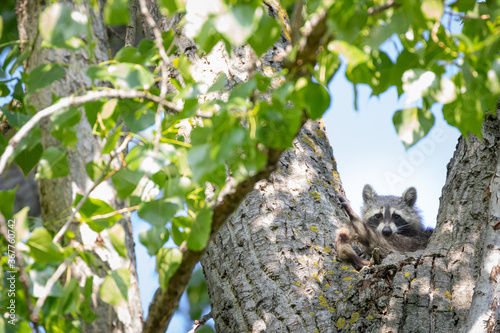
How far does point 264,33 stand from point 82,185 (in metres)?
1.16

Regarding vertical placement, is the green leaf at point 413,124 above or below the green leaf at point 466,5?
below

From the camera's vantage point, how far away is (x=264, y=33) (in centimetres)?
193

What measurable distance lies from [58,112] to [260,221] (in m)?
1.94

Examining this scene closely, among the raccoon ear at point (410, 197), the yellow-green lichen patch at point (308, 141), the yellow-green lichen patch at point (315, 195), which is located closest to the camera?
the yellow-green lichen patch at point (315, 195)

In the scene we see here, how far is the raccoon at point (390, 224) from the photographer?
5008mm

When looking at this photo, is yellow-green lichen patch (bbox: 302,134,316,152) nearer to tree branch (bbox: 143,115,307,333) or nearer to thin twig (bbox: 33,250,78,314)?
tree branch (bbox: 143,115,307,333)

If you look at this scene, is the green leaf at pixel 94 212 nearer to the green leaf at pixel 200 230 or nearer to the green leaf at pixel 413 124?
the green leaf at pixel 200 230

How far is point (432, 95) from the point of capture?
192 centimetres

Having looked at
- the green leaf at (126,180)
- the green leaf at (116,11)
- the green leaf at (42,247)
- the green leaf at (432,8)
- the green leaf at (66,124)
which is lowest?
the green leaf at (42,247)

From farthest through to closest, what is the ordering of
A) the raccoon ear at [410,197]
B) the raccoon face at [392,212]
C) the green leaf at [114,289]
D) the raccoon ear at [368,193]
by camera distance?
the raccoon ear at [368,193], the raccoon ear at [410,197], the raccoon face at [392,212], the green leaf at [114,289]

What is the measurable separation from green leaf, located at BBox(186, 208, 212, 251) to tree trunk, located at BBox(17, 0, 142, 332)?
509 mm

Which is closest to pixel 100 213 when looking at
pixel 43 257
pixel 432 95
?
pixel 43 257

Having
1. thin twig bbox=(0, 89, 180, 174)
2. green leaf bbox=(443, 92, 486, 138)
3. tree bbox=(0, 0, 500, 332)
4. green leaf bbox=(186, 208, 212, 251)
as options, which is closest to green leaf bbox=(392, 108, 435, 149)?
tree bbox=(0, 0, 500, 332)

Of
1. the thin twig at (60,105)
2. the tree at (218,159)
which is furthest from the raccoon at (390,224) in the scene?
the thin twig at (60,105)
